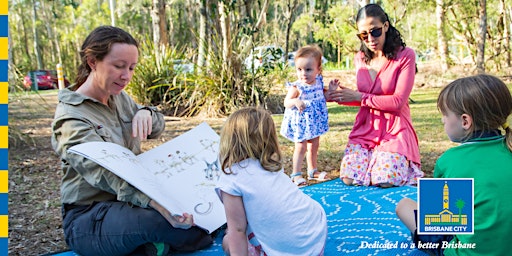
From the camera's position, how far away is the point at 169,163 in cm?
273

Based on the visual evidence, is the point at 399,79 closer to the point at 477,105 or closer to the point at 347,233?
the point at 347,233

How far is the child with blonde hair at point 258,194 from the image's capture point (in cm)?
198

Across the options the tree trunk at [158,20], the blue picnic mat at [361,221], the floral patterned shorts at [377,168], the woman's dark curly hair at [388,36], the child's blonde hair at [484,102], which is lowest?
the blue picnic mat at [361,221]

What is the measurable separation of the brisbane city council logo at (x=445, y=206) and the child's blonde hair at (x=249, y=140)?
61 cm

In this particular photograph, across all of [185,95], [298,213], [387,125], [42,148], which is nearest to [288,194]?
[298,213]

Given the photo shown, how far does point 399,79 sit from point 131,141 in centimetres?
203

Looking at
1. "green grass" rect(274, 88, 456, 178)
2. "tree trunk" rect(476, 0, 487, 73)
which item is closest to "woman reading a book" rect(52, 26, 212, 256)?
"green grass" rect(274, 88, 456, 178)

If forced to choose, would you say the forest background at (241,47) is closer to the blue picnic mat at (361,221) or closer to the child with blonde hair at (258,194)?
the blue picnic mat at (361,221)

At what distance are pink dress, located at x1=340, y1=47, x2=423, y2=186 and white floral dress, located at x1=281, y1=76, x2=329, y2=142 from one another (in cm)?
32

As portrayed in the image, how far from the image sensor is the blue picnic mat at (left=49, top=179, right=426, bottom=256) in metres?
2.49

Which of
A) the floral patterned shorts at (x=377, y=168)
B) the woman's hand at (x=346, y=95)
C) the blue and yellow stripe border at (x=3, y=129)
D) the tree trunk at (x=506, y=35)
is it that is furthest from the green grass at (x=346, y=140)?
the tree trunk at (x=506, y=35)

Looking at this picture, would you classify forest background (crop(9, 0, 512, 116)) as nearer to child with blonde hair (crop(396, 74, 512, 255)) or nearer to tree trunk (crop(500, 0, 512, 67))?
tree trunk (crop(500, 0, 512, 67))

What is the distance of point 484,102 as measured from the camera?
1.85 m

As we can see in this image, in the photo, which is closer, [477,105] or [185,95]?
[477,105]
